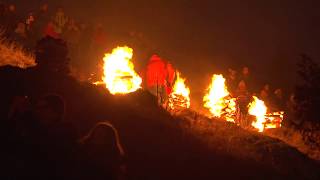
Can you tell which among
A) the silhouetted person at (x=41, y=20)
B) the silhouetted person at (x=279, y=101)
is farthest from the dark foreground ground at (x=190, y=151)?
the silhouetted person at (x=279, y=101)

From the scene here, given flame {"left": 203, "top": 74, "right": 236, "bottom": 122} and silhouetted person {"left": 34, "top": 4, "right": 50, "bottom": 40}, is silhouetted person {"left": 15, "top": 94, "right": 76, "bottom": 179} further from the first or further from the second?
silhouetted person {"left": 34, "top": 4, "right": 50, "bottom": 40}

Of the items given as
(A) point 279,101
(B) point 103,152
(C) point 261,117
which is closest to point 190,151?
(B) point 103,152

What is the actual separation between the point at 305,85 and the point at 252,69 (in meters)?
47.3

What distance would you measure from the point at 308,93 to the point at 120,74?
322 inches

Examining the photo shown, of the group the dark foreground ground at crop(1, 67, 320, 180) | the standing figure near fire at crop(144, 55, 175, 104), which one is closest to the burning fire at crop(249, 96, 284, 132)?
the standing figure near fire at crop(144, 55, 175, 104)

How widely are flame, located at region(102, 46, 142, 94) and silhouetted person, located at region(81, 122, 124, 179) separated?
5862 millimetres

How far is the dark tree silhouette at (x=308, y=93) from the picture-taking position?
20.2 m

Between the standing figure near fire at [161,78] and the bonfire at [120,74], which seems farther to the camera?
the standing figure near fire at [161,78]

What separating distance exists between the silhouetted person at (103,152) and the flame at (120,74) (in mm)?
5862

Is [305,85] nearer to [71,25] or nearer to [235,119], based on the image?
[235,119]

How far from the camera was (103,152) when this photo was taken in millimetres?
13242

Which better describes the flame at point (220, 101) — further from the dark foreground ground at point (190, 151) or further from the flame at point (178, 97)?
the dark foreground ground at point (190, 151)

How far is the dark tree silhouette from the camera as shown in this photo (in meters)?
20.2

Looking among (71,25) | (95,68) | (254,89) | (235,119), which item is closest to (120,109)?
(235,119)
